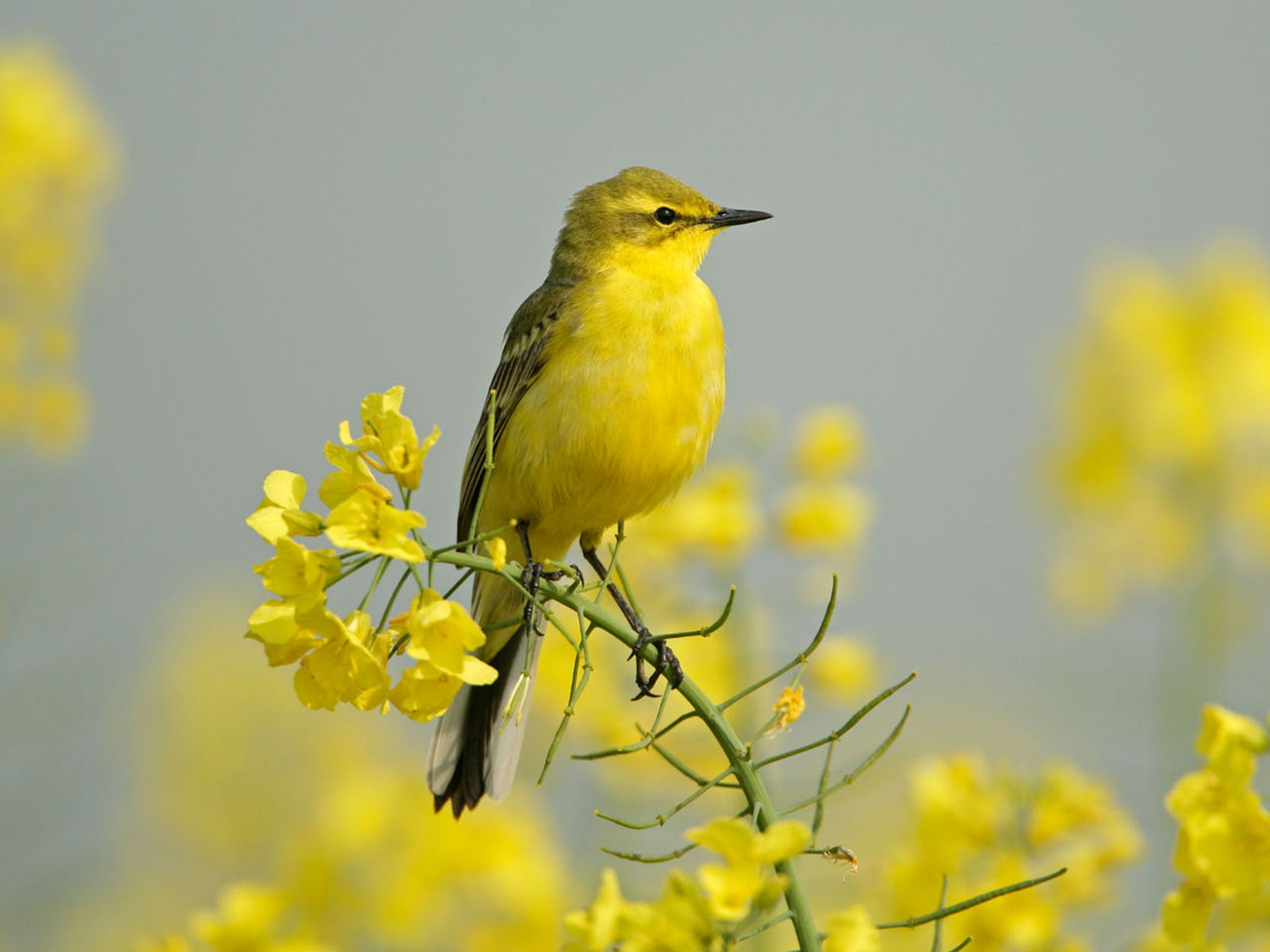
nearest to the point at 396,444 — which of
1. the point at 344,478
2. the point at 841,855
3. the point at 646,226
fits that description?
the point at 344,478

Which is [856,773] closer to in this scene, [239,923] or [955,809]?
[955,809]

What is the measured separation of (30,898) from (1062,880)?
2.48m

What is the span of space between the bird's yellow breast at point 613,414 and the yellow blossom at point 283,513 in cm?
172

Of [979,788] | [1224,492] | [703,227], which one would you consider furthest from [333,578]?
[1224,492]

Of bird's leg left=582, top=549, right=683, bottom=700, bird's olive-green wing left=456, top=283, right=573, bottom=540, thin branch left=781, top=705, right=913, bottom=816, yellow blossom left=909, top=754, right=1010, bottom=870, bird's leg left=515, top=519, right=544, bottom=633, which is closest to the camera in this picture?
thin branch left=781, top=705, right=913, bottom=816

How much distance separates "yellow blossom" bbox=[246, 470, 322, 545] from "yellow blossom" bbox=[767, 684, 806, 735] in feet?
2.29

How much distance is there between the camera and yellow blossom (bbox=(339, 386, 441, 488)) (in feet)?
5.41

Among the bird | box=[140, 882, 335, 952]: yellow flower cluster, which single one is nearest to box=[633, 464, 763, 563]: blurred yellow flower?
the bird

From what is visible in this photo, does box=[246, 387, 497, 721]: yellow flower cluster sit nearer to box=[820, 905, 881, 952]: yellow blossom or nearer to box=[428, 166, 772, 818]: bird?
box=[820, 905, 881, 952]: yellow blossom

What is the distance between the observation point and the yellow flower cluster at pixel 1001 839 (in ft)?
7.93

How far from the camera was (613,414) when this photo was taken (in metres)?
3.37

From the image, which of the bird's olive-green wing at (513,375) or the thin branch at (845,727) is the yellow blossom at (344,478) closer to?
the thin branch at (845,727)

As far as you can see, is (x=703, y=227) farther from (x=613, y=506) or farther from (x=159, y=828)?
(x=159, y=828)

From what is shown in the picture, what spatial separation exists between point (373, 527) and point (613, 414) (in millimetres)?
1859
